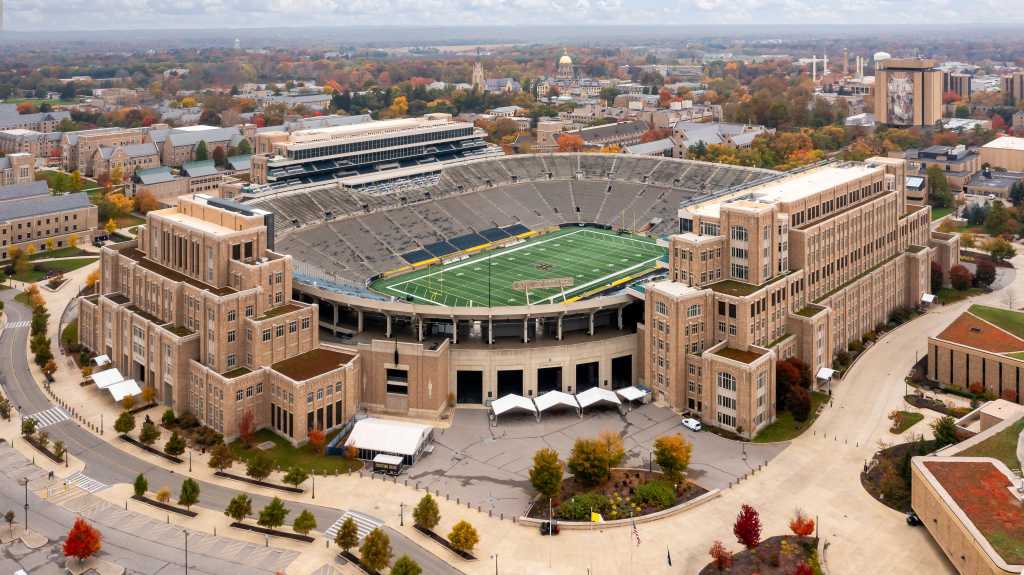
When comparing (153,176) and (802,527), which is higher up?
(153,176)

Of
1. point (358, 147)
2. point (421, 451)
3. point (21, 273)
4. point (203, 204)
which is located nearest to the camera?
point (421, 451)

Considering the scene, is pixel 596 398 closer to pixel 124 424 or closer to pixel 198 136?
pixel 124 424

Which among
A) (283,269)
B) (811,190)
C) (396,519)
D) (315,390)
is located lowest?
(396,519)

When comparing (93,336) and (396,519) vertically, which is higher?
(93,336)

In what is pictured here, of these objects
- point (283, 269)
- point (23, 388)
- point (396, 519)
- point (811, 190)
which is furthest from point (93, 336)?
point (811, 190)

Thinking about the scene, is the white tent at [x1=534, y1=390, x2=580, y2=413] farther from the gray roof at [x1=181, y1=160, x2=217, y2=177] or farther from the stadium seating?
the gray roof at [x1=181, y1=160, x2=217, y2=177]

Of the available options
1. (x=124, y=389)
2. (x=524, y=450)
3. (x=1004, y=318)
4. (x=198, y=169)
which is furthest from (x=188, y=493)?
(x=198, y=169)

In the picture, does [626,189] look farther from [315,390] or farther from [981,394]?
[315,390]

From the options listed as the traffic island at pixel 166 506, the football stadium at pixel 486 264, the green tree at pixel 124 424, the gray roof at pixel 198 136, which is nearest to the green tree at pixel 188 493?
the traffic island at pixel 166 506
